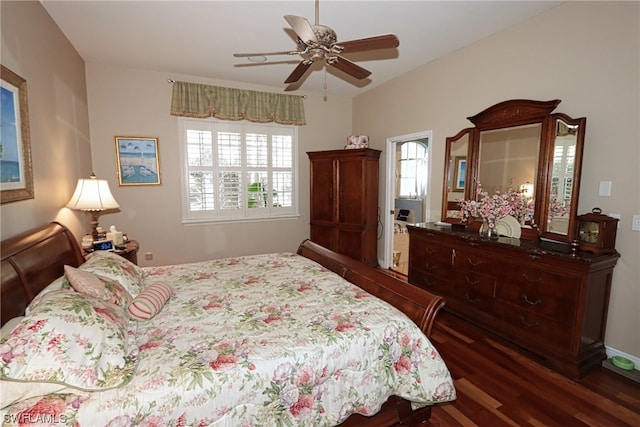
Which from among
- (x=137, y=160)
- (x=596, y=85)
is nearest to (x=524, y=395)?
(x=596, y=85)

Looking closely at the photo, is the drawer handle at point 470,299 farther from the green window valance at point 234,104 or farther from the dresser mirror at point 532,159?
the green window valance at point 234,104

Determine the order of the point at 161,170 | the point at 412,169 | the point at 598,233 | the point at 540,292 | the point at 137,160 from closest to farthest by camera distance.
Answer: the point at 598,233 → the point at 540,292 → the point at 137,160 → the point at 161,170 → the point at 412,169

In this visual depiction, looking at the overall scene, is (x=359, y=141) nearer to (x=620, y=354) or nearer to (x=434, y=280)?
(x=434, y=280)

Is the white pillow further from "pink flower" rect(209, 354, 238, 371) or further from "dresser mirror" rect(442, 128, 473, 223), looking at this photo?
"dresser mirror" rect(442, 128, 473, 223)

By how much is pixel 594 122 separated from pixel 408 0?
180cm

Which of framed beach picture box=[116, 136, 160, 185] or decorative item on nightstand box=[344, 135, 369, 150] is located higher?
decorative item on nightstand box=[344, 135, 369, 150]

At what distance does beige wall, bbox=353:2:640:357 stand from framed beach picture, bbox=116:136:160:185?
4.13 meters

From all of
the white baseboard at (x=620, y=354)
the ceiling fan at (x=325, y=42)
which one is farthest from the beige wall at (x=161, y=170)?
the white baseboard at (x=620, y=354)

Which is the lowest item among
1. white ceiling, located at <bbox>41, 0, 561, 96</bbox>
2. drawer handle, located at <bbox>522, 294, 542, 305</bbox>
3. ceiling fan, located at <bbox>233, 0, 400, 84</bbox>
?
drawer handle, located at <bbox>522, 294, 542, 305</bbox>

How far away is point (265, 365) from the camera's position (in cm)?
134

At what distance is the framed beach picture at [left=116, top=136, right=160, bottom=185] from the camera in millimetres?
4031

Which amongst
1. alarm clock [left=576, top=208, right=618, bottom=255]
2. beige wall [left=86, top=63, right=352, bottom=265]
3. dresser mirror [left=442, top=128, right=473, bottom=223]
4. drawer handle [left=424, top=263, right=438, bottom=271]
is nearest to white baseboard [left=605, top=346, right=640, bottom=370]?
alarm clock [left=576, top=208, right=618, bottom=255]

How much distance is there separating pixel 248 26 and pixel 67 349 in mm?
2953

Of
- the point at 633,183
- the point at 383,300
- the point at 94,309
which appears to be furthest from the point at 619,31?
the point at 94,309
